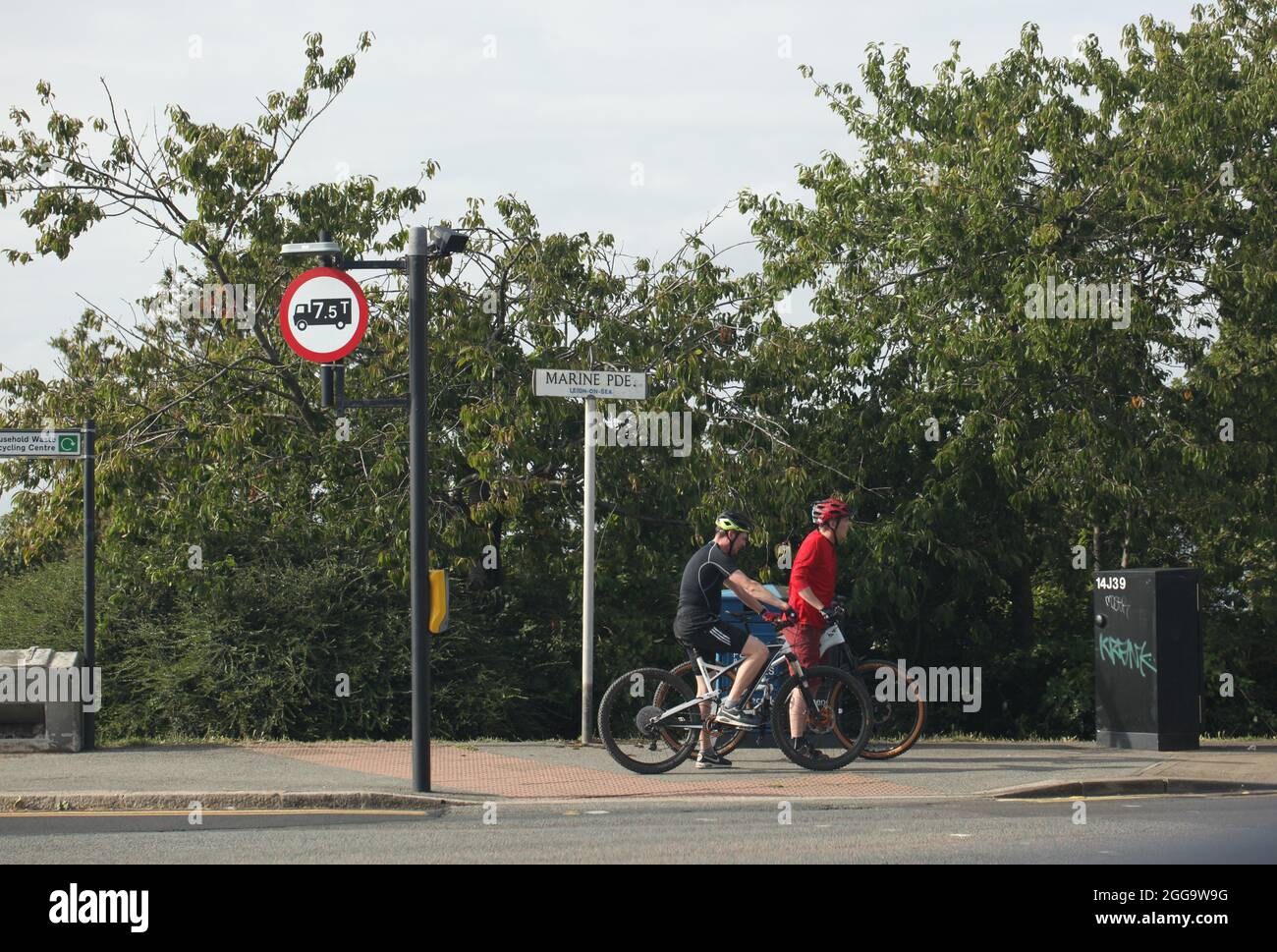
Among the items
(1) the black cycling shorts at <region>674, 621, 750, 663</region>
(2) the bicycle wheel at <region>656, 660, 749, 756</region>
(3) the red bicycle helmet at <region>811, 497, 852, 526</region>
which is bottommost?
(2) the bicycle wheel at <region>656, 660, 749, 756</region>

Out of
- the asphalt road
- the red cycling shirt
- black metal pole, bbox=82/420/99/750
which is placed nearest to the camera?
the asphalt road

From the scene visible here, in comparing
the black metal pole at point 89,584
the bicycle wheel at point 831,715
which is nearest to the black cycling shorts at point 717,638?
the bicycle wheel at point 831,715

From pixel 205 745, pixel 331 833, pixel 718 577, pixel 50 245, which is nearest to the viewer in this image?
pixel 331 833

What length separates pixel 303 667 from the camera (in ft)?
49.0

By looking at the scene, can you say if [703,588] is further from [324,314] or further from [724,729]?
[324,314]

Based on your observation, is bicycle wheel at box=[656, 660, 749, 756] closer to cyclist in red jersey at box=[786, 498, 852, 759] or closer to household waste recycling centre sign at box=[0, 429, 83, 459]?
cyclist in red jersey at box=[786, 498, 852, 759]

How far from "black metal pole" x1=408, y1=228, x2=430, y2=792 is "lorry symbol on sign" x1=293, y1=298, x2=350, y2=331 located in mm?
568

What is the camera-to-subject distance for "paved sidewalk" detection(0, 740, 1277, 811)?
10.4 meters

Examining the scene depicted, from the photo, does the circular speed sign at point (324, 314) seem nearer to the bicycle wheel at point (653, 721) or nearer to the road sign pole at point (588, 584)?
the road sign pole at point (588, 584)

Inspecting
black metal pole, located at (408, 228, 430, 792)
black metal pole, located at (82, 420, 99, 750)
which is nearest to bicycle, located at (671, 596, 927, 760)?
black metal pole, located at (408, 228, 430, 792)

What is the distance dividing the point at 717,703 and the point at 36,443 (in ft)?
19.7
